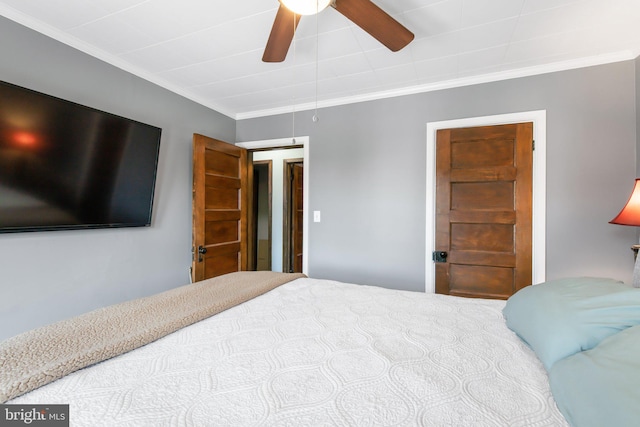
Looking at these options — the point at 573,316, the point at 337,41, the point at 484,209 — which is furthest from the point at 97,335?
the point at 484,209

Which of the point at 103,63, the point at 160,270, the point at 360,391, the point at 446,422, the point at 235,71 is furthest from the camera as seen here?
the point at 160,270

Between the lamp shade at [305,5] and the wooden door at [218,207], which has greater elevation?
the lamp shade at [305,5]

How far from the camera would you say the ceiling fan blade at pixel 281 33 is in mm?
1417

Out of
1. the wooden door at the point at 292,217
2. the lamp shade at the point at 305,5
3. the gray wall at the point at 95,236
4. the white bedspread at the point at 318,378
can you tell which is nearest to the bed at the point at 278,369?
the white bedspread at the point at 318,378

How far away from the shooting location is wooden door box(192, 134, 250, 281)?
8.96 ft

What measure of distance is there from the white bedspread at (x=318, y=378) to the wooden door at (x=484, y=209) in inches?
54.7

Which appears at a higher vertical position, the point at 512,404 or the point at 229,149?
the point at 229,149

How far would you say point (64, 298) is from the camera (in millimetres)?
1960

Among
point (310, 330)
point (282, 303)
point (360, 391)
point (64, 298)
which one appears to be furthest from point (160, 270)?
point (360, 391)

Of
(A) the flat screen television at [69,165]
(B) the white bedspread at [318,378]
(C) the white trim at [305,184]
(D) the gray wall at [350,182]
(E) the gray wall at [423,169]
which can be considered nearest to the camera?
(B) the white bedspread at [318,378]

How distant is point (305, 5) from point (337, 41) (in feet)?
2.42

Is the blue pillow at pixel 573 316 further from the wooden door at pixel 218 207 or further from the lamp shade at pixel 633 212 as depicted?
the wooden door at pixel 218 207

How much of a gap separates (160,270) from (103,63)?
5.61 feet

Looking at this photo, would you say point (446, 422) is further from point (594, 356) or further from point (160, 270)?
point (160, 270)
